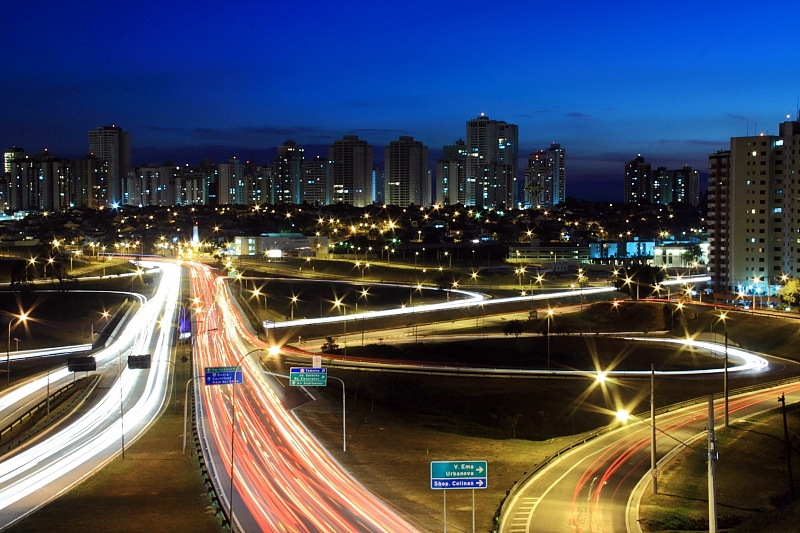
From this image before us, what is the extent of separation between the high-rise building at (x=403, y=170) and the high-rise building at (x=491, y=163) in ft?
36.5

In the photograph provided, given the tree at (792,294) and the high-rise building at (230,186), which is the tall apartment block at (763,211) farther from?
the high-rise building at (230,186)

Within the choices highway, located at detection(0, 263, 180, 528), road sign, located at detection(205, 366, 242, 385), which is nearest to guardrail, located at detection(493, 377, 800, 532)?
road sign, located at detection(205, 366, 242, 385)

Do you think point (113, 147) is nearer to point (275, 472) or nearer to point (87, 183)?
point (87, 183)

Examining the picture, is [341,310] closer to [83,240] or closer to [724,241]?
[724,241]

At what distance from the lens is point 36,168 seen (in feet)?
563

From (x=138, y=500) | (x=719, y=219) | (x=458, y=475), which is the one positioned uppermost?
(x=719, y=219)

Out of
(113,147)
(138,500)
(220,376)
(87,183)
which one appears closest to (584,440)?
(220,376)

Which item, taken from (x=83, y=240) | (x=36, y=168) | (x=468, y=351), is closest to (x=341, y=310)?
(x=468, y=351)

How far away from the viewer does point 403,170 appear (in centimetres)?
16975

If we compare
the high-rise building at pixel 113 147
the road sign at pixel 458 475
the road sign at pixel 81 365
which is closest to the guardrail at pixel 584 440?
the road sign at pixel 458 475

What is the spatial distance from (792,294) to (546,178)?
150 meters

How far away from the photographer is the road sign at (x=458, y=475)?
13203mm

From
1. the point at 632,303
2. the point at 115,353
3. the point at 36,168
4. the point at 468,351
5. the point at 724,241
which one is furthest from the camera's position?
the point at 36,168

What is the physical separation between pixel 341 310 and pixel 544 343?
16498 millimetres
